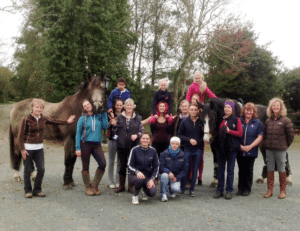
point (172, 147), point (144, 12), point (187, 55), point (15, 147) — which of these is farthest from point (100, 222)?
point (144, 12)

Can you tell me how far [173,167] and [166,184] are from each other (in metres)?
0.35

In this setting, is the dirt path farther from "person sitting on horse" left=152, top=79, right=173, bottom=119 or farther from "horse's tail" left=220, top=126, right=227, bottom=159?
"person sitting on horse" left=152, top=79, right=173, bottom=119

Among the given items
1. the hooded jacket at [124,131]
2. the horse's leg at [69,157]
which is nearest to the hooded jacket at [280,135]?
the hooded jacket at [124,131]

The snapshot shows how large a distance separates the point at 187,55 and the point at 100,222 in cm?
1218

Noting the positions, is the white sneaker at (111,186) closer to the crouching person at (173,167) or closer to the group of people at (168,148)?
the group of people at (168,148)

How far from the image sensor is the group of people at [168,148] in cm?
475

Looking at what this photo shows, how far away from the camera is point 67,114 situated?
5.64 meters

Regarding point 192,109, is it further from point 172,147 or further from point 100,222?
point 100,222

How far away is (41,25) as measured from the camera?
43.8 feet

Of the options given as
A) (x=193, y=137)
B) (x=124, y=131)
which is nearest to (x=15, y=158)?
(x=124, y=131)

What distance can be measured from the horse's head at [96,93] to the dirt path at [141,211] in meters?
1.75

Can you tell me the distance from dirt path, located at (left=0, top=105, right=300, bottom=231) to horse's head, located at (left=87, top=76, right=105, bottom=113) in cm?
175

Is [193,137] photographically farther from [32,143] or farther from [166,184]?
[32,143]

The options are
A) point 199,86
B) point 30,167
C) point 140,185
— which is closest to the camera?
point 140,185
